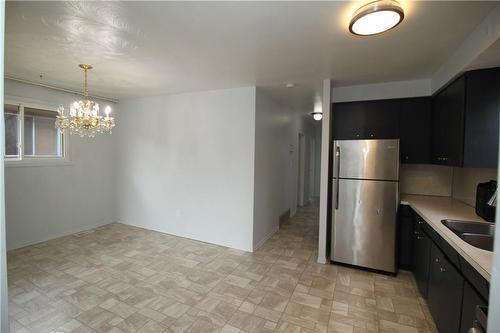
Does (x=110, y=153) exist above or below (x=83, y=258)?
above

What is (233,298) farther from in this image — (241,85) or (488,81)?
(488,81)

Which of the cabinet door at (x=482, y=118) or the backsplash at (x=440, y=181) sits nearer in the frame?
the cabinet door at (x=482, y=118)

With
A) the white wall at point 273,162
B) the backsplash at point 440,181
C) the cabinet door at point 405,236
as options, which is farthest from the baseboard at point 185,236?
the backsplash at point 440,181

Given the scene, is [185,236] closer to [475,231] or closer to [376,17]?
[475,231]

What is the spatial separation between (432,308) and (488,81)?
207cm

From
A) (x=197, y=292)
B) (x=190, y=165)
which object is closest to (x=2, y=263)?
(x=197, y=292)

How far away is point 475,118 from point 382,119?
115 centimetres

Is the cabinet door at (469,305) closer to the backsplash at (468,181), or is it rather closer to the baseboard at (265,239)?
the backsplash at (468,181)

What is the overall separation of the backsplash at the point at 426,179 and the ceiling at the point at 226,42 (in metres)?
1.31

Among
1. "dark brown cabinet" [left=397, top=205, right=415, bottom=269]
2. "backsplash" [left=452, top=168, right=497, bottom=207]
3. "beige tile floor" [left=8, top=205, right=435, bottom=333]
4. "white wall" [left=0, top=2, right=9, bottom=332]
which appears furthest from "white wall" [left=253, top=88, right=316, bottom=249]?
"white wall" [left=0, top=2, right=9, bottom=332]

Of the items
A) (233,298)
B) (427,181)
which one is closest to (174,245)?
(233,298)

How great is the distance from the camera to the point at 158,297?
2.47 metres

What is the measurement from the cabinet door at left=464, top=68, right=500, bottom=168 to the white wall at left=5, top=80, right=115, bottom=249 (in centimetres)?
556

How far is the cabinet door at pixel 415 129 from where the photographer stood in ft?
10.1
